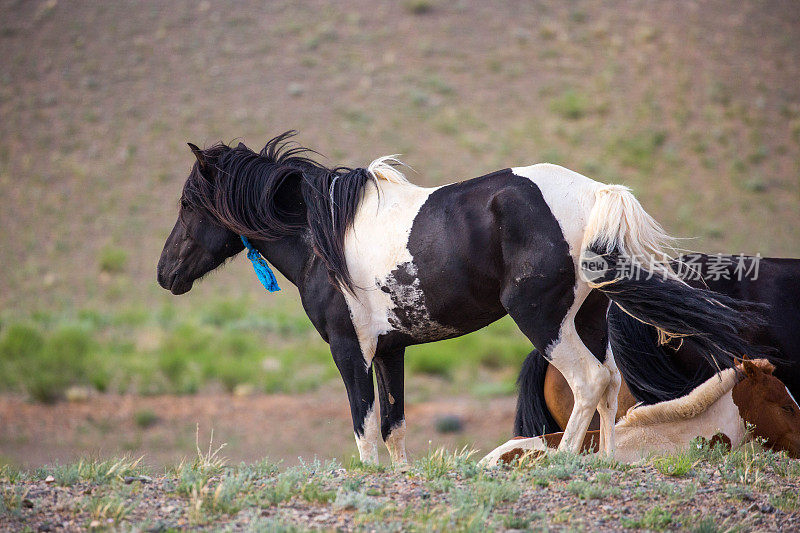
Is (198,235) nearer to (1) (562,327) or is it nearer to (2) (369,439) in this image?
(2) (369,439)

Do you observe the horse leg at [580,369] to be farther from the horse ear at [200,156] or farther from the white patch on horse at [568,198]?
the horse ear at [200,156]

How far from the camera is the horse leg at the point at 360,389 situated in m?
5.60

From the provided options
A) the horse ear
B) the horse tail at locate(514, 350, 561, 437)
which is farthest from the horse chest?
the horse tail at locate(514, 350, 561, 437)

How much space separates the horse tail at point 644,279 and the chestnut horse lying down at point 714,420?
0.54 m

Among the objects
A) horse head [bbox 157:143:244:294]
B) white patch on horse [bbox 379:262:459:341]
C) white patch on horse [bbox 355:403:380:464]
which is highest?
horse head [bbox 157:143:244:294]

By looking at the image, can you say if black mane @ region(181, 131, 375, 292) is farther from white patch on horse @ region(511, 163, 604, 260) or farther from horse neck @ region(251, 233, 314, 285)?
white patch on horse @ region(511, 163, 604, 260)

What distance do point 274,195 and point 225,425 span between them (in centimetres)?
1232

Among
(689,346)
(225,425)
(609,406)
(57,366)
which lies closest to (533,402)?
(689,346)

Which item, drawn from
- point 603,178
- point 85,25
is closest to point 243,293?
point 603,178

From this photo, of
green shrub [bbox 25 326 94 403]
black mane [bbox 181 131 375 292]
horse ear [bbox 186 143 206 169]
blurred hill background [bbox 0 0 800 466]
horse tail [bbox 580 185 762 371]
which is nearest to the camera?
horse tail [bbox 580 185 762 371]

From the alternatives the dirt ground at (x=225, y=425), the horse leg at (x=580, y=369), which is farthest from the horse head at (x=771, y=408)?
the dirt ground at (x=225, y=425)

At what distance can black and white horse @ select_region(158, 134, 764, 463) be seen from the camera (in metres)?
5.18

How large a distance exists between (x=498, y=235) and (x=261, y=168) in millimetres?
1896

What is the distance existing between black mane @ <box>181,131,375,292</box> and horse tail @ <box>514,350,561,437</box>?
2273 mm
